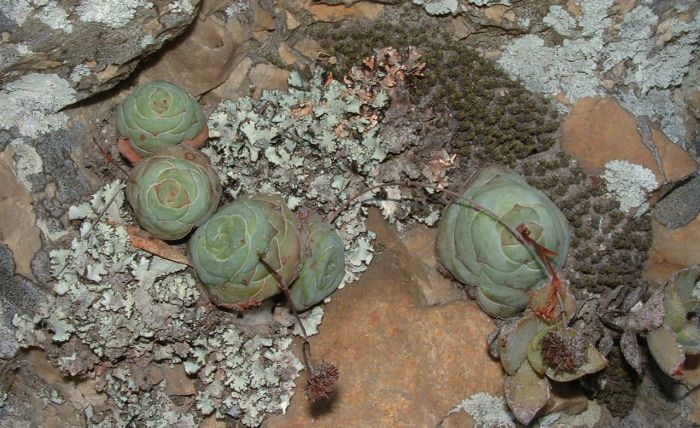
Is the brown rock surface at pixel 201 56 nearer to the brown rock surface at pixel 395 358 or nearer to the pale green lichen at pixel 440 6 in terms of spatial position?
the pale green lichen at pixel 440 6

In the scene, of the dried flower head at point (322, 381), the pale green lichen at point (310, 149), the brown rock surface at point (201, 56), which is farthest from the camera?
the brown rock surface at point (201, 56)

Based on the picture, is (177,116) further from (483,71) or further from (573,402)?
(573,402)

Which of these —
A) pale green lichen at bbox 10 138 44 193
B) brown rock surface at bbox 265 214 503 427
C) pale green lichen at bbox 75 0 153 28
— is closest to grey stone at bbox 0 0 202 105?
pale green lichen at bbox 75 0 153 28

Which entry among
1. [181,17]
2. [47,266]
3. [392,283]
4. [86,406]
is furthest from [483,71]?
[86,406]

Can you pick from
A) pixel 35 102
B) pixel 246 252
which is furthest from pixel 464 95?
pixel 35 102

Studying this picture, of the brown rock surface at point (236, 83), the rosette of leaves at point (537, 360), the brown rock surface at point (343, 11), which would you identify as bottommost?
the rosette of leaves at point (537, 360)

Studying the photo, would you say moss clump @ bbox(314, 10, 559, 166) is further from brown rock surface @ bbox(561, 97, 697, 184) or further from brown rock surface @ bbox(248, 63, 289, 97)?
brown rock surface @ bbox(248, 63, 289, 97)

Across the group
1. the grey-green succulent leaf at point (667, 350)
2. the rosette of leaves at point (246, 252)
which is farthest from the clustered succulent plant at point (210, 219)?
the grey-green succulent leaf at point (667, 350)
